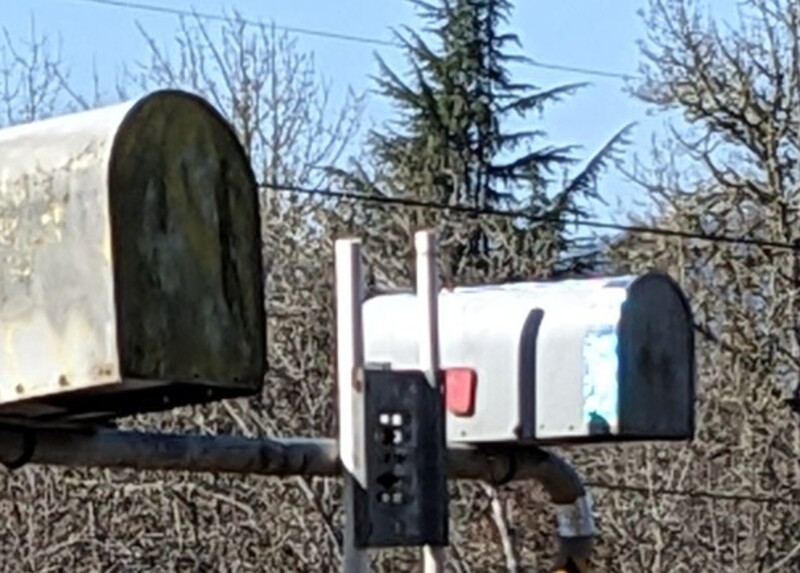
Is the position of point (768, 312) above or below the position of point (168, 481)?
above

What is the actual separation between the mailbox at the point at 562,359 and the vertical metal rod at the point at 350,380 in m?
0.38

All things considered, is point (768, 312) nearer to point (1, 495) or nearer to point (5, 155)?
point (1, 495)

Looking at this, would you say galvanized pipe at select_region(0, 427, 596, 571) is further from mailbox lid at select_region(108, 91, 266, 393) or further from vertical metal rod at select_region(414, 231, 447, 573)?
mailbox lid at select_region(108, 91, 266, 393)

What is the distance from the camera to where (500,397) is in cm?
509

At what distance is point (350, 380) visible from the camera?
4734 mm

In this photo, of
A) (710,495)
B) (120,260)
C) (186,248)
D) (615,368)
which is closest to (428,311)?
(615,368)

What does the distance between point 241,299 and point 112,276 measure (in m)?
0.40

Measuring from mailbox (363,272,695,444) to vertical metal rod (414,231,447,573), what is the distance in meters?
0.20

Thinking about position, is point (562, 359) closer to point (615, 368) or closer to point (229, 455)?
point (615, 368)

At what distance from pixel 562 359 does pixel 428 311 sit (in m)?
0.36

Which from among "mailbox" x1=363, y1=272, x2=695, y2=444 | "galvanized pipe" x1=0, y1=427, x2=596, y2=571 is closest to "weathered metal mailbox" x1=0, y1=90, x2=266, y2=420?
"galvanized pipe" x1=0, y1=427, x2=596, y2=571

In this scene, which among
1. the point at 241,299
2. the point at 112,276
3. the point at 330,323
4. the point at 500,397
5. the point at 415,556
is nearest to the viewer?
the point at 112,276

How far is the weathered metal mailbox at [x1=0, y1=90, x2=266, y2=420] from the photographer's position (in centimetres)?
377

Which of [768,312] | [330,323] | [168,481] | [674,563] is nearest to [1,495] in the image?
[168,481]
